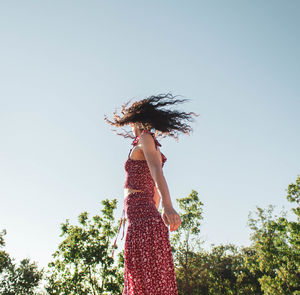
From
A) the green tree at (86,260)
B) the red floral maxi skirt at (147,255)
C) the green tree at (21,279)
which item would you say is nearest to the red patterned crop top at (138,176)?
the red floral maxi skirt at (147,255)

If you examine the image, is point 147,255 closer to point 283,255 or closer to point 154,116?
point 154,116

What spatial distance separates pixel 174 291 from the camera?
7.62 feet

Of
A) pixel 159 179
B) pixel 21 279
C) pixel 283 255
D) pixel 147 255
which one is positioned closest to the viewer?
pixel 147 255

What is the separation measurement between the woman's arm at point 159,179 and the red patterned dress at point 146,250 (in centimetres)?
23

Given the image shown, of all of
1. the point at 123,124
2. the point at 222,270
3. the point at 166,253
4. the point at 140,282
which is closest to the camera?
the point at 140,282

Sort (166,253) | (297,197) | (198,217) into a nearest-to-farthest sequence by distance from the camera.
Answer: (166,253)
(297,197)
(198,217)

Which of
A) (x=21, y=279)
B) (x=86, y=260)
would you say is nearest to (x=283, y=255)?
(x=86, y=260)

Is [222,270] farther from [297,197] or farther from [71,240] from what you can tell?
[71,240]

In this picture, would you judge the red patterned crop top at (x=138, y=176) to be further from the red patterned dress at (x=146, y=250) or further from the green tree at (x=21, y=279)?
the green tree at (x=21, y=279)

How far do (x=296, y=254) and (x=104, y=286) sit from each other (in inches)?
679

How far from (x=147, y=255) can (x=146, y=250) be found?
4cm

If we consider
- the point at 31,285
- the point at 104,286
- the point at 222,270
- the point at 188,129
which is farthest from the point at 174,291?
the point at 222,270

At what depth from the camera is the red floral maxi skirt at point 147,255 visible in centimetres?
225

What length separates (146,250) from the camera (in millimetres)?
2361
